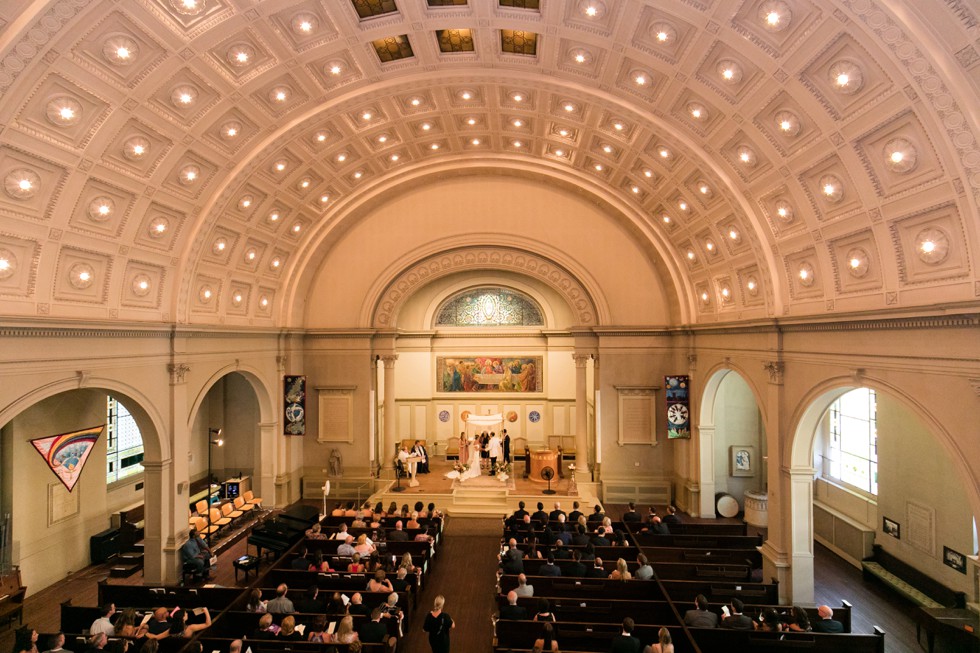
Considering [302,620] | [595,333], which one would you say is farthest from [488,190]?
[302,620]

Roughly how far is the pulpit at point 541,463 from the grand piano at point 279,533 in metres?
9.15

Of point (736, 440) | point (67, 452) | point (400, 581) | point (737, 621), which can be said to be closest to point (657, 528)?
point (737, 621)

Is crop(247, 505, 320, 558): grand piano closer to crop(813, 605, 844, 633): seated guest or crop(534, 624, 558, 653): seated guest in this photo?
crop(534, 624, 558, 653): seated guest

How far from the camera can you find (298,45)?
11.5 metres

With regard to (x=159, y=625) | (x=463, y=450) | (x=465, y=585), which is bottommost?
(x=465, y=585)

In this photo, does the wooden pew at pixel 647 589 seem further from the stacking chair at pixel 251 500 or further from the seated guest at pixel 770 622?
the stacking chair at pixel 251 500

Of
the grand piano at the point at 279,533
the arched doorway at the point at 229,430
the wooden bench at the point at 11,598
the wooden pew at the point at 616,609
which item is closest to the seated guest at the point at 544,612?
the wooden pew at the point at 616,609

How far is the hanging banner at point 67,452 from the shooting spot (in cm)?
1198

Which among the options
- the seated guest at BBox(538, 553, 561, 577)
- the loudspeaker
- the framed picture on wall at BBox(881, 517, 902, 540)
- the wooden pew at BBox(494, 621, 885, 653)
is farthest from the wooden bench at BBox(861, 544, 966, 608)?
the loudspeaker

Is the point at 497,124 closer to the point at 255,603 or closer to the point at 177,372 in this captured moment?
the point at 177,372

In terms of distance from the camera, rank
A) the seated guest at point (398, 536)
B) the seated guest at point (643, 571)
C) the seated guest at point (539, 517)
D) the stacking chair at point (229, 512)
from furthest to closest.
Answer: the stacking chair at point (229, 512)
the seated guest at point (539, 517)
the seated guest at point (398, 536)
the seated guest at point (643, 571)

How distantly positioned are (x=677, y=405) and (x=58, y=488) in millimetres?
19696

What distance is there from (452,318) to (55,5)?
1935cm

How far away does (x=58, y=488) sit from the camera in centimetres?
1458
